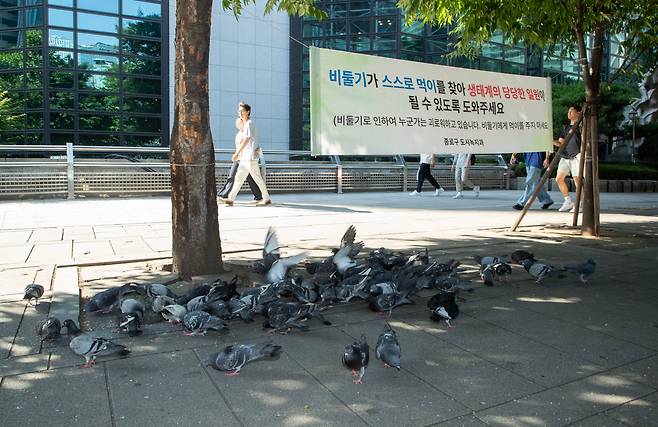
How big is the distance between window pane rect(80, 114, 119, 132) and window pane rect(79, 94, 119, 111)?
31 centimetres

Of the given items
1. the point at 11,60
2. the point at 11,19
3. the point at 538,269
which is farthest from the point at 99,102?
the point at 538,269

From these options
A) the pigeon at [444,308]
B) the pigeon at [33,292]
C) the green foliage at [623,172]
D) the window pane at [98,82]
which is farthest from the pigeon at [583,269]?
the window pane at [98,82]

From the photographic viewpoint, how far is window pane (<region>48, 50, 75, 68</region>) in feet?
67.8

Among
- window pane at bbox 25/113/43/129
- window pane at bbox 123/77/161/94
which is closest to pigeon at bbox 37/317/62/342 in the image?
window pane at bbox 25/113/43/129

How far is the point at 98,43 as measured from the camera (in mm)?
21344

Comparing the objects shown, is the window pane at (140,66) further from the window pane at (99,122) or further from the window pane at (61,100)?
the window pane at (61,100)

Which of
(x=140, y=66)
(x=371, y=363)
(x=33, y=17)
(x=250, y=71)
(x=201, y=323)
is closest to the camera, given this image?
(x=371, y=363)

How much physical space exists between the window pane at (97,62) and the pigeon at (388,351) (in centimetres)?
2121

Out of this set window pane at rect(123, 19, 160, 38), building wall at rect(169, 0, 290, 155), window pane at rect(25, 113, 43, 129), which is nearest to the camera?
window pane at rect(25, 113, 43, 129)

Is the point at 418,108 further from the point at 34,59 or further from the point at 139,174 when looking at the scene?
the point at 34,59

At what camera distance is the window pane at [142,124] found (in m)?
22.1

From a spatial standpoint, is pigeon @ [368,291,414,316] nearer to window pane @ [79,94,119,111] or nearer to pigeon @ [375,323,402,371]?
pigeon @ [375,323,402,371]

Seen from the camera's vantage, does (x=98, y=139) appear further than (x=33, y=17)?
Yes

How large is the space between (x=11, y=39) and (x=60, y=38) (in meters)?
1.94
